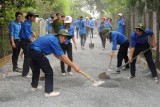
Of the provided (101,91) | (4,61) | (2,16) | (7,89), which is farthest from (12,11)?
(101,91)

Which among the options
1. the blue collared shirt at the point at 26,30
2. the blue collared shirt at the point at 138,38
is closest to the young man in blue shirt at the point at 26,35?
the blue collared shirt at the point at 26,30

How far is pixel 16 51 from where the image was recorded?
402 inches

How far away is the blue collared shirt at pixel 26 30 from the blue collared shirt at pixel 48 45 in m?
2.05

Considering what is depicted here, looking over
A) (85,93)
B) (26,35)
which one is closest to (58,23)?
(26,35)

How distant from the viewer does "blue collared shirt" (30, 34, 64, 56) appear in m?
6.60

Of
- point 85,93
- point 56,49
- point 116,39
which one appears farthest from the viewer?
point 116,39

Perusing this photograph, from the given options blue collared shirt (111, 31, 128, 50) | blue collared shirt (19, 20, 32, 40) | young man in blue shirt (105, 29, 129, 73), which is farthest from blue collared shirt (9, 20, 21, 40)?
blue collared shirt (111, 31, 128, 50)

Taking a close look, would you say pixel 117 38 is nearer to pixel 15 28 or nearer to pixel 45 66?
pixel 15 28

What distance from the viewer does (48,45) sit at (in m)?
6.80

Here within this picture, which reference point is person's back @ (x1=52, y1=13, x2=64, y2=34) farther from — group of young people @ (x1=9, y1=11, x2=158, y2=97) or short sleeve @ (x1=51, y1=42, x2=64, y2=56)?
short sleeve @ (x1=51, y1=42, x2=64, y2=56)

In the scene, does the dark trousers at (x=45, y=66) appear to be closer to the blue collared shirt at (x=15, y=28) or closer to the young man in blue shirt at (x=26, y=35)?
the young man in blue shirt at (x=26, y=35)

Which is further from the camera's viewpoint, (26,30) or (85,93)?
(26,30)

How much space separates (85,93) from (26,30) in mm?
2841

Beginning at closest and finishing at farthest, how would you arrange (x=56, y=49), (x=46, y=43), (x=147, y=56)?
(x=56, y=49)
(x=46, y=43)
(x=147, y=56)
